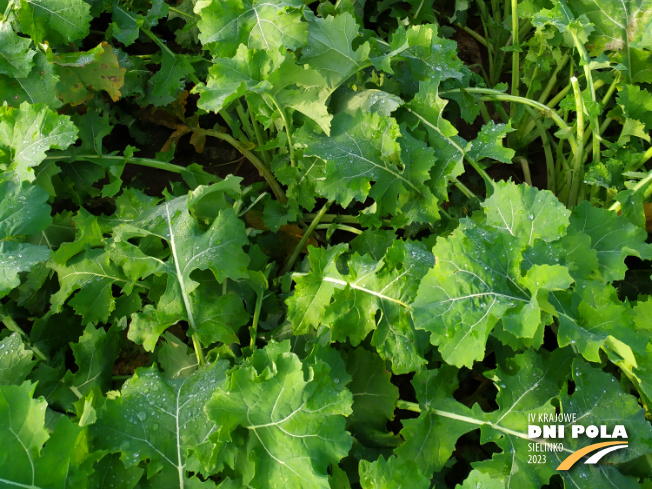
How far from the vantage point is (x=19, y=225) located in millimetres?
1706

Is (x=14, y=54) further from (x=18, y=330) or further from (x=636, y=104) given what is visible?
(x=636, y=104)

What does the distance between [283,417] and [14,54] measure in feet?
5.40

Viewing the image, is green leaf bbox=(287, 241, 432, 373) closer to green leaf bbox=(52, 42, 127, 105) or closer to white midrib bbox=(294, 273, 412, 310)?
white midrib bbox=(294, 273, 412, 310)

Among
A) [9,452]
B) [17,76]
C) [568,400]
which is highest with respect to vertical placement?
[17,76]

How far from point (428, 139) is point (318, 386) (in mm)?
1049

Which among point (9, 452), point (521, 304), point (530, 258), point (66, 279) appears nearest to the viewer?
point (9, 452)

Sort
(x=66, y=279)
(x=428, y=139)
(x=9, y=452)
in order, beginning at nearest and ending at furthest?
(x=9, y=452) → (x=66, y=279) → (x=428, y=139)

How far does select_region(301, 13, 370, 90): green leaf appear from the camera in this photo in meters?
1.93

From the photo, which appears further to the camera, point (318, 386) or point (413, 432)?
point (413, 432)

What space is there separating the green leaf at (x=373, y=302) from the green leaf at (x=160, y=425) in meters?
0.35

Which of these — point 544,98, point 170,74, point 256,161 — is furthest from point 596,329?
point 170,74

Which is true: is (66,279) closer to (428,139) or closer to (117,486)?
(117,486)

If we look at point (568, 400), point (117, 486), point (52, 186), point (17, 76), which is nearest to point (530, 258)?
point (568, 400)

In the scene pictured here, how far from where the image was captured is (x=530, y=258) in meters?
1.55
